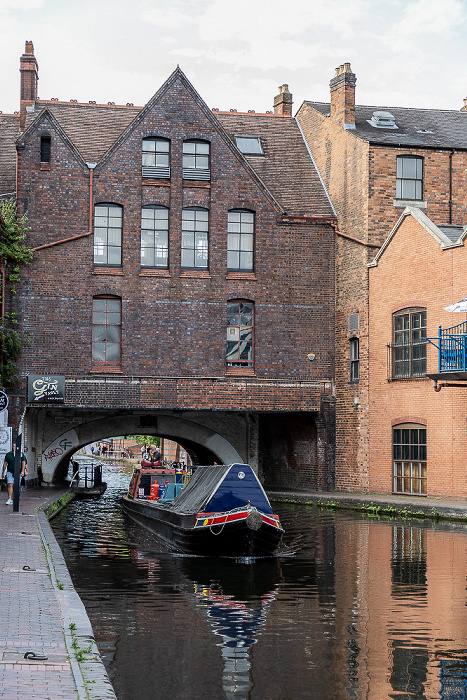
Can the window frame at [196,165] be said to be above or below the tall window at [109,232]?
above

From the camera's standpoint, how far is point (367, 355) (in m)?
32.7

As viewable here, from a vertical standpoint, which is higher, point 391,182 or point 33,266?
point 391,182

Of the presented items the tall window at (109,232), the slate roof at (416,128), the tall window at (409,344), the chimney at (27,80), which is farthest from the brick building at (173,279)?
the chimney at (27,80)

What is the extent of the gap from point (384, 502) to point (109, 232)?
13457mm

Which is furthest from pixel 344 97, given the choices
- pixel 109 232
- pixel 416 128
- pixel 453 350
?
pixel 453 350

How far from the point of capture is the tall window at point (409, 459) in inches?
1183

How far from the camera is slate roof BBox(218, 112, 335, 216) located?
35531mm

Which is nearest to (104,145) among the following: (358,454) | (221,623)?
(358,454)

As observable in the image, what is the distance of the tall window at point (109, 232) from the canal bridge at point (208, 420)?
4.36m

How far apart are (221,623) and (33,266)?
22343 millimetres

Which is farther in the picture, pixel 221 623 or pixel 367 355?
pixel 367 355

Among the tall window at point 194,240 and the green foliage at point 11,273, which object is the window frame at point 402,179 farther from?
the green foliage at point 11,273

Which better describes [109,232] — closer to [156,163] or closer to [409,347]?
[156,163]

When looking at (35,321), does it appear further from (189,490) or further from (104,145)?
(189,490)
